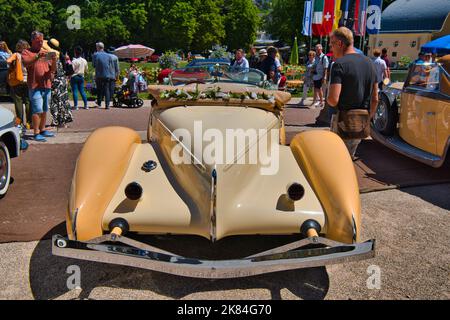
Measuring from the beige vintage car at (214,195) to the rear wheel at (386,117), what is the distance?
11.2 ft

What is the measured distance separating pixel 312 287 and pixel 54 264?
81.6 inches

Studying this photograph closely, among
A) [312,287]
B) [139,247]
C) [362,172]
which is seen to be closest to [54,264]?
[139,247]

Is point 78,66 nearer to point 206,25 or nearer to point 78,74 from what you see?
point 78,74

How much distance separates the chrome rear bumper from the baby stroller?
941 centimetres

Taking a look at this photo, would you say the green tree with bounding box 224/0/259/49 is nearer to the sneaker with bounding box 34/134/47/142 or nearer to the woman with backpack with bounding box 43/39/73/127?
the woman with backpack with bounding box 43/39/73/127

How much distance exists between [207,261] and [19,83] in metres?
6.30

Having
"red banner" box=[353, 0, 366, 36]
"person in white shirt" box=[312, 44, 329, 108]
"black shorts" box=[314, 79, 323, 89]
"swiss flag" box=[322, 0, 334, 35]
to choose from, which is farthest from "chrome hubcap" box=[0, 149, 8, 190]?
"red banner" box=[353, 0, 366, 36]

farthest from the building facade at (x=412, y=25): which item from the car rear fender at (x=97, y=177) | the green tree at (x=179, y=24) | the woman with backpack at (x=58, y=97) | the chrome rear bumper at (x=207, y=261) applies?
the chrome rear bumper at (x=207, y=261)

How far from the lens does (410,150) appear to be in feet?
19.7

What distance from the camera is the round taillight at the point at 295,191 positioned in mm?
3072

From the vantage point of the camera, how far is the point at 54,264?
3.42 meters

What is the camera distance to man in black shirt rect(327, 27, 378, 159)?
4406 mm

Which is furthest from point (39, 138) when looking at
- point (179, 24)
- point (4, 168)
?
point (179, 24)

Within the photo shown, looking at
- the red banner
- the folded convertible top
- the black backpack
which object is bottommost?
the black backpack
